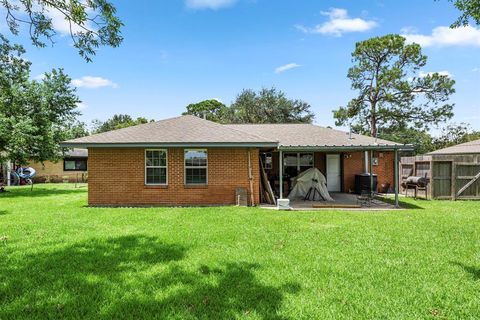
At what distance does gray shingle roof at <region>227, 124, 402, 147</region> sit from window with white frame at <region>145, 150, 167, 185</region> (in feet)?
16.3

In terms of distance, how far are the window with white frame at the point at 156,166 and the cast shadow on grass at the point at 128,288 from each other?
22.8 ft

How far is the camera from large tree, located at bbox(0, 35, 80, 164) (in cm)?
1848

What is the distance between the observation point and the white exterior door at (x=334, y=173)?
59.1 feet

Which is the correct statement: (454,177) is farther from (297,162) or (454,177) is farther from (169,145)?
(169,145)

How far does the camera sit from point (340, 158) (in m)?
18.1

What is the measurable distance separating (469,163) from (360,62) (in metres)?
20.4

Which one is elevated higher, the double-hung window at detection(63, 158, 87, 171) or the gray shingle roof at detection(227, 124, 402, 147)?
the gray shingle roof at detection(227, 124, 402, 147)

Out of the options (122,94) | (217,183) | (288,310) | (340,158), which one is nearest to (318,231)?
(288,310)

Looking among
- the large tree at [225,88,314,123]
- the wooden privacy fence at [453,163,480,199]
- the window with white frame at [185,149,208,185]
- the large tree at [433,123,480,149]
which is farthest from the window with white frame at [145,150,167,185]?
the large tree at [433,123,480,149]

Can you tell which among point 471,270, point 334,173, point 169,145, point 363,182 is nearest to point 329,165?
point 334,173

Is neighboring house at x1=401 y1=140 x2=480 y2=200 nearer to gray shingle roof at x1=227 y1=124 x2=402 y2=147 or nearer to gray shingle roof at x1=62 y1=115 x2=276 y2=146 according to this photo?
gray shingle roof at x1=227 y1=124 x2=402 y2=147

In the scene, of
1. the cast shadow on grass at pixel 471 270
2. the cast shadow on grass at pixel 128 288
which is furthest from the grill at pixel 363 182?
the cast shadow on grass at pixel 128 288

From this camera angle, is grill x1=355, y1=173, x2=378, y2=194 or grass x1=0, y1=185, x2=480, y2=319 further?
grill x1=355, y1=173, x2=378, y2=194

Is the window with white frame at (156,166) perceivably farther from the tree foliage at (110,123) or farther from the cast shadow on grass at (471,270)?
the tree foliage at (110,123)
